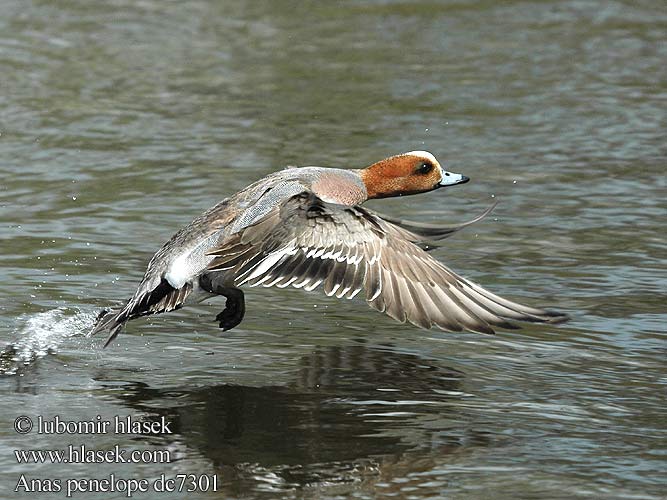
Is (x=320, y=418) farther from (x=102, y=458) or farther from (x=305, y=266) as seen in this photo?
(x=102, y=458)

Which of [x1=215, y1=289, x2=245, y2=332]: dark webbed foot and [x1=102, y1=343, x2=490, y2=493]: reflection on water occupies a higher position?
[x1=215, y1=289, x2=245, y2=332]: dark webbed foot

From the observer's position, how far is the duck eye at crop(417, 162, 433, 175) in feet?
23.5

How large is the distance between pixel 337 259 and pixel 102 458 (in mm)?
1564

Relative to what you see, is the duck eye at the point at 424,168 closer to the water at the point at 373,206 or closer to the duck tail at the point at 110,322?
the water at the point at 373,206

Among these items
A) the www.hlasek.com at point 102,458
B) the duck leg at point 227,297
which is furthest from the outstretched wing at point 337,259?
the www.hlasek.com at point 102,458

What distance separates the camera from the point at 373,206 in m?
9.32

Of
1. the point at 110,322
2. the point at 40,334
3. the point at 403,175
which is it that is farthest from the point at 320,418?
the point at 403,175

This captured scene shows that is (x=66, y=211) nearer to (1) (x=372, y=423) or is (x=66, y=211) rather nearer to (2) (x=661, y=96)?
(1) (x=372, y=423)

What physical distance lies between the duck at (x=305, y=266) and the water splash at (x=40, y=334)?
0.71ft

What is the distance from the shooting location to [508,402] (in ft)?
19.4

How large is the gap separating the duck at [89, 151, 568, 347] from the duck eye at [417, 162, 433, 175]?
1.61 feet

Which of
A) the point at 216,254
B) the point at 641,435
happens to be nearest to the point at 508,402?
the point at 641,435

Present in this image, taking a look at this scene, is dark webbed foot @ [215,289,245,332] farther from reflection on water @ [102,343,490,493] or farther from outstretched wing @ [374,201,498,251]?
outstretched wing @ [374,201,498,251]

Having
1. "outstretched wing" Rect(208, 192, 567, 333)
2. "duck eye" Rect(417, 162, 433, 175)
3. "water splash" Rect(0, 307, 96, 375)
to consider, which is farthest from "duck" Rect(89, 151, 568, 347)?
"duck eye" Rect(417, 162, 433, 175)
